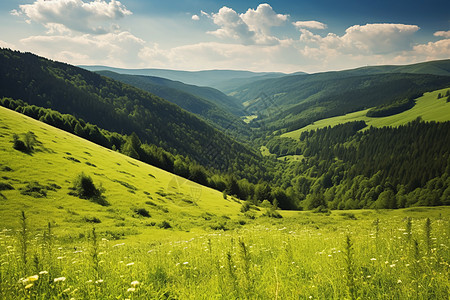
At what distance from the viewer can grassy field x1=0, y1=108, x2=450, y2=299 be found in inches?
189

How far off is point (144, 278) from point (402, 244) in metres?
7.87

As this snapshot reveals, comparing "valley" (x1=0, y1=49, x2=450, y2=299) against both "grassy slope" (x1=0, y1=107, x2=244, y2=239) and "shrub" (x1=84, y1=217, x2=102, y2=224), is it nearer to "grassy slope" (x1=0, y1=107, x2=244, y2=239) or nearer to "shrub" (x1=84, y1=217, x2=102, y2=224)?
"grassy slope" (x1=0, y1=107, x2=244, y2=239)

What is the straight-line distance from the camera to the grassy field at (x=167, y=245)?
4.79 m

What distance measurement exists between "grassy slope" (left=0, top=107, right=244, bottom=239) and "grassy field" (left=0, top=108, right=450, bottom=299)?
0.63 feet

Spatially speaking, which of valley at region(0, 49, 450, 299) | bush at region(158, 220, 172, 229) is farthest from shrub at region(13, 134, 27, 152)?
bush at region(158, 220, 172, 229)

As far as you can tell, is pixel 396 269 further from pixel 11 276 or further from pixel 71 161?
pixel 71 161

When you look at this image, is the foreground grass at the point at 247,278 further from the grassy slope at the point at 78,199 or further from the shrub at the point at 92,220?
the shrub at the point at 92,220

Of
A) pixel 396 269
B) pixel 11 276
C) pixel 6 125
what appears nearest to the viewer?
pixel 11 276

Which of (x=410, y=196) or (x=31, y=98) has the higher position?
(x=31, y=98)

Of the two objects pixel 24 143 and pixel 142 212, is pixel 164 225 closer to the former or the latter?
pixel 142 212

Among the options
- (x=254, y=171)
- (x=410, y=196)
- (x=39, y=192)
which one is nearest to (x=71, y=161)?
(x=39, y=192)

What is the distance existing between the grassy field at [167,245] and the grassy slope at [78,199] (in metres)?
0.19

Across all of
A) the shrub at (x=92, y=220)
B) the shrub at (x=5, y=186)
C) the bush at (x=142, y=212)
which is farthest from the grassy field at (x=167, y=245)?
the bush at (x=142, y=212)

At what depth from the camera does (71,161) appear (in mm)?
41750
